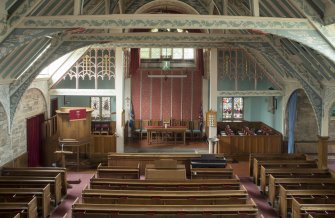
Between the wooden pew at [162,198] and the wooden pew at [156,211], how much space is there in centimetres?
62

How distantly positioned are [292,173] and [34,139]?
9.98m

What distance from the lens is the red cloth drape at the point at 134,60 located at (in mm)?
22019

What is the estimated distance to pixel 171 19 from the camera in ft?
31.2

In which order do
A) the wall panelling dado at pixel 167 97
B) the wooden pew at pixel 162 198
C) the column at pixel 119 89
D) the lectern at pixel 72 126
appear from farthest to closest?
the wall panelling dado at pixel 167 97 → the column at pixel 119 89 → the lectern at pixel 72 126 → the wooden pew at pixel 162 198

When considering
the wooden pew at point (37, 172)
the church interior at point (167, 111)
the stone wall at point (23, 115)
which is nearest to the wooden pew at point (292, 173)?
the church interior at point (167, 111)

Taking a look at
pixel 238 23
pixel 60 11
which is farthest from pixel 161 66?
pixel 238 23

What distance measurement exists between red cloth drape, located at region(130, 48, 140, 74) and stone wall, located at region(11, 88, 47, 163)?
6221mm

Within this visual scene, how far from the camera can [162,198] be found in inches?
407

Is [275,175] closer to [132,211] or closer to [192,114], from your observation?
[132,211]

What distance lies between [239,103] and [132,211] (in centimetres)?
1455

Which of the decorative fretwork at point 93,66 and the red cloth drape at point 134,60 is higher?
the red cloth drape at point 134,60

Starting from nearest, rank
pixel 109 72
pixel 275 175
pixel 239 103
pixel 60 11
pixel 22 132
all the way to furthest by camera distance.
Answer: pixel 60 11 → pixel 275 175 → pixel 22 132 → pixel 109 72 → pixel 239 103

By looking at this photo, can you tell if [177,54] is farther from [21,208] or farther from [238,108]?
[21,208]

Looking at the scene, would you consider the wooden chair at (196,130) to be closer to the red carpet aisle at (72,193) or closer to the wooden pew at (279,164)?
the red carpet aisle at (72,193)
